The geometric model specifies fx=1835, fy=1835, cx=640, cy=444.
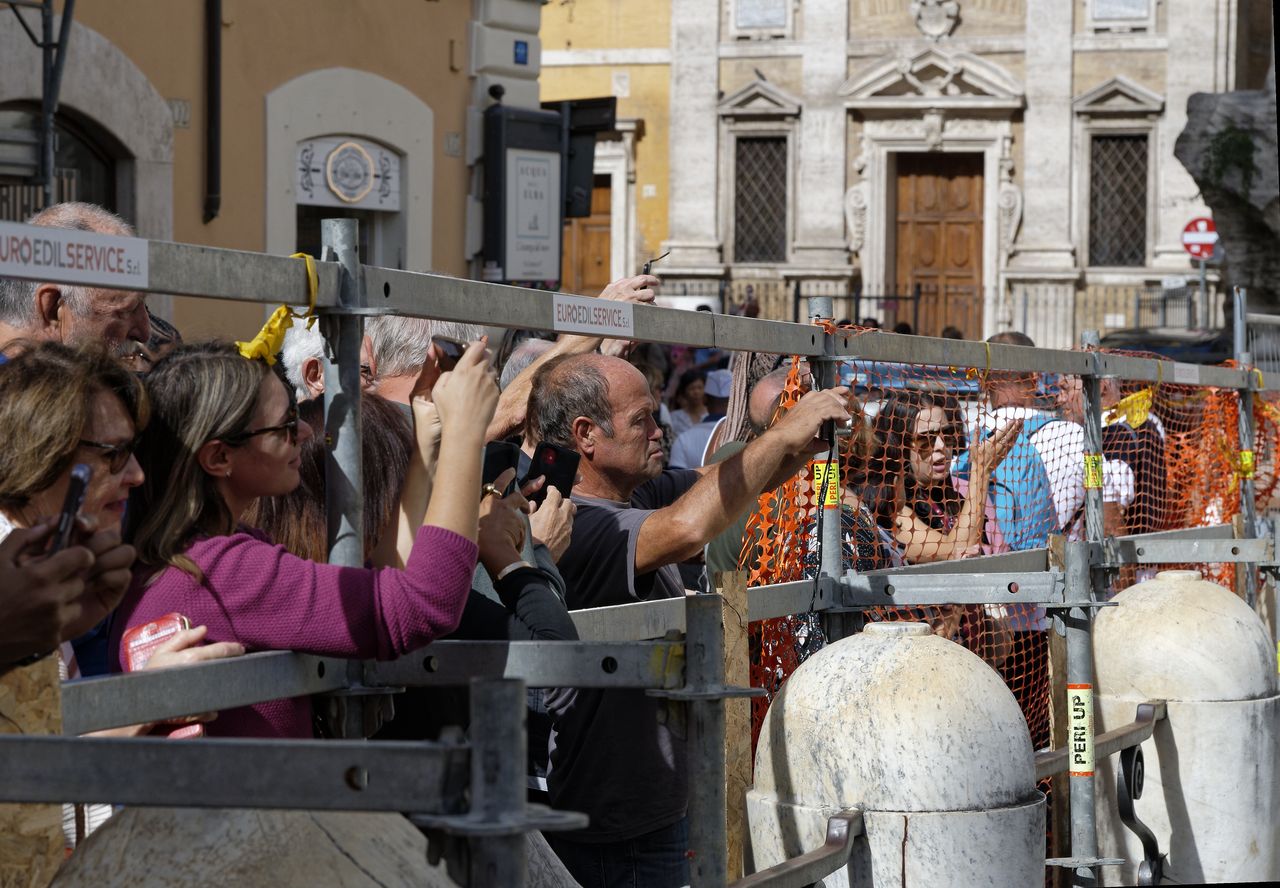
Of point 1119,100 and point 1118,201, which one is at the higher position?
point 1119,100

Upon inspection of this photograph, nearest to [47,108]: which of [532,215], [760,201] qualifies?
[532,215]

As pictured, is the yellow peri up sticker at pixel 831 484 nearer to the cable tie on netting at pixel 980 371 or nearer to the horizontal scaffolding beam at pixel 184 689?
the cable tie on netting at pixel 980 371

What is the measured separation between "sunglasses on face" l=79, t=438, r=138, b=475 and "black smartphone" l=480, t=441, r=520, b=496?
0.82 metres

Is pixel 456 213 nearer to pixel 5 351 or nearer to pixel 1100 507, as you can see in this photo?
pixel 1100 507

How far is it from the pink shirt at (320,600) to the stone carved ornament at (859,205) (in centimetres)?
2831

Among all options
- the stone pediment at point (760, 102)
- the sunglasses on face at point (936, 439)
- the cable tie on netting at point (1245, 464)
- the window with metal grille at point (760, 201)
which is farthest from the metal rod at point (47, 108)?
the window with metal grille at point (760, 201)

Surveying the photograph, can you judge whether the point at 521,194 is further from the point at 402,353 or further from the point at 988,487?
the point at 402,353

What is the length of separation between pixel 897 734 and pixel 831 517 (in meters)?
0.90

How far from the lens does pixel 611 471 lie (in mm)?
3906

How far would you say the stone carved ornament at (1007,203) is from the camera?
97.8ft

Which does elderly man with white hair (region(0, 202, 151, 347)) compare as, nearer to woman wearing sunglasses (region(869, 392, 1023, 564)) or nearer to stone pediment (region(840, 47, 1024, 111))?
woman wearing sunglasses (region(869, 392, 1023, 564))

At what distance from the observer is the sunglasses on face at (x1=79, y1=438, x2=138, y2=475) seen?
2230 mm

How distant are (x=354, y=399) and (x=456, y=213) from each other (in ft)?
36.4

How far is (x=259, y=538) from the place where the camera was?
2.51m
